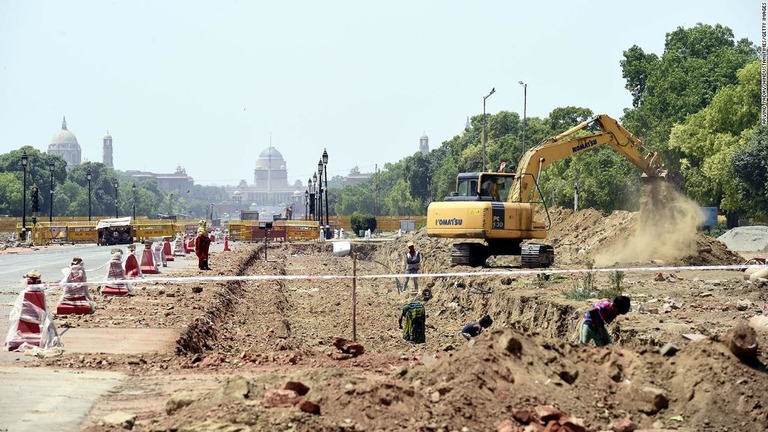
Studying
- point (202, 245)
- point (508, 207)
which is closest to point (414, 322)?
point (508, 207)

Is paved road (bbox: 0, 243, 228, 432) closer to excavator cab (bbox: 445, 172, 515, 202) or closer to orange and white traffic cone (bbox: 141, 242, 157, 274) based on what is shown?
orange and white traffic cone (bbox: 141, 242, 157, 274)

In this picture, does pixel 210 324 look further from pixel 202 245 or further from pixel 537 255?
pixel 202 245

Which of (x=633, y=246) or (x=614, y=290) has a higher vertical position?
(x=633, y=246)

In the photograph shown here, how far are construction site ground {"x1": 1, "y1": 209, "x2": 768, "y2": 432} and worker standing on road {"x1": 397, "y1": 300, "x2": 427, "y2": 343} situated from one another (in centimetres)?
62

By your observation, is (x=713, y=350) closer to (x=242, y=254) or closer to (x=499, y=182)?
(x=499, y=182)

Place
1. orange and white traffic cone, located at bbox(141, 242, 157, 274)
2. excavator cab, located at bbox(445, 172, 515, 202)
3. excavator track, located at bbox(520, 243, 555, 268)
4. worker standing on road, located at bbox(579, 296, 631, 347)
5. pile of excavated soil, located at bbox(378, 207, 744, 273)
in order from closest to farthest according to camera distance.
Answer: worker standing on road, located at bbox(579, 296, 631, 347) < excavator cab, located at bbox(445, 172, 515, 202) < excavator track, located at bbox(520, 243, 555, 268) < orange and white traffic cone, located at bbox(141, 242, 157, 274) < pile of excavated soil, located at bbox(378, 207, 744, 273)

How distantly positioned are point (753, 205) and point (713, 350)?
167ft

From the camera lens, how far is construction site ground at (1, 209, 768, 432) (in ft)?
34.9

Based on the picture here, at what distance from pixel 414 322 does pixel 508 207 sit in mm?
12258

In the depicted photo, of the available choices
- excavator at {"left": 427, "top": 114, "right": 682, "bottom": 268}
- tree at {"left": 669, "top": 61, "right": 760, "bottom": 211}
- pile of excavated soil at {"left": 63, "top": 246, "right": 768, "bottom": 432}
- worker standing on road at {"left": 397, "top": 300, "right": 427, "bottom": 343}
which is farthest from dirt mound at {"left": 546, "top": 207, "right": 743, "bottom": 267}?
pile of excavated soil at {"left": 63, "top": 246, "right": 768, "bottom": 432}

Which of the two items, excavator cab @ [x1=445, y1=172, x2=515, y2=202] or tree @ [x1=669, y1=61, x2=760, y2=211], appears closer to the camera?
excavator cab @ [x1=445, y1=172, x2=515, y2=202]

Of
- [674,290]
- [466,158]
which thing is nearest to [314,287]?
[674,290]

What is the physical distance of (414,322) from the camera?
22.0m

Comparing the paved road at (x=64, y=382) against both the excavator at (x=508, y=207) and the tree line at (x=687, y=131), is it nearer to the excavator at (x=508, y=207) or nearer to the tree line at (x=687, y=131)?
the excavator at (x=508, y=207)
